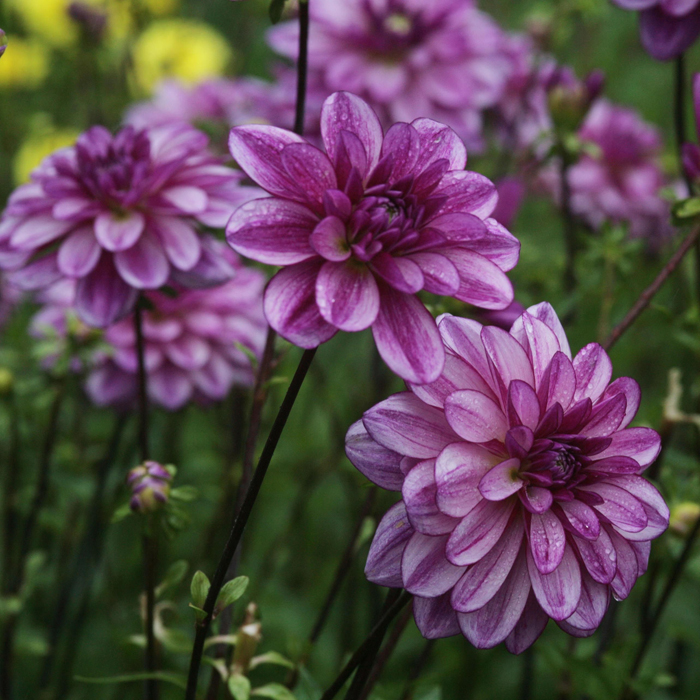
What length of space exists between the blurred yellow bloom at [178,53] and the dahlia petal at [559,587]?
166 cm

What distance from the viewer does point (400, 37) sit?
1023 mm

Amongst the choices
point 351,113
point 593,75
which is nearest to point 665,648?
point 593,75

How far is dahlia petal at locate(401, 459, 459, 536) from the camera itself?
0.39 meters

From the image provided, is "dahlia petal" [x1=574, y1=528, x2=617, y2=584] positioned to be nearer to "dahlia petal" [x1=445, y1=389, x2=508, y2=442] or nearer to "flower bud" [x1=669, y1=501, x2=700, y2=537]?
"dahlia petal" [x1=445, y1=389, x2=508, y2=442]

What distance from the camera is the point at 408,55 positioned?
3.43 feet

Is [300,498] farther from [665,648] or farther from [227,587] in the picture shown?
[227,587]

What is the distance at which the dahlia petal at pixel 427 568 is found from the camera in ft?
1.33

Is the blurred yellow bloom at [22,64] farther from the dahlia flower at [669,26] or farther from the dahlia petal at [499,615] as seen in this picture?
the dahlia petal at [499,615]

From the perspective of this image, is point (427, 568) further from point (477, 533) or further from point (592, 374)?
point (592, 374)

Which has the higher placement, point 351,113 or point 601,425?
point 351,113

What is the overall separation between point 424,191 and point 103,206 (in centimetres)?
38

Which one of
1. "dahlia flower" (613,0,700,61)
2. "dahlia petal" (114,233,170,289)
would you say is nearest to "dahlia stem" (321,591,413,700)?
"dahlia petal" (114,233,170,289)

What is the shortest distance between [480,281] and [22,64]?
5.78 feet

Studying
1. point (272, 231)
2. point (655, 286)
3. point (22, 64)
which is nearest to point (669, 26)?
point (655, 286)
